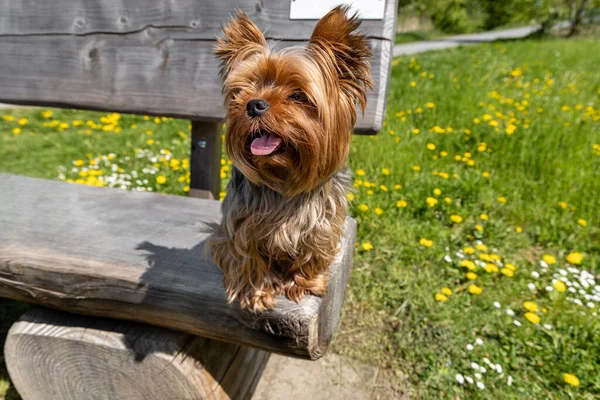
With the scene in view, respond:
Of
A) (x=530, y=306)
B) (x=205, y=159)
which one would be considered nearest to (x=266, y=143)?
(x=205, y=159)

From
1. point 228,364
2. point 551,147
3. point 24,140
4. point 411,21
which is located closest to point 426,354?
point 228,364

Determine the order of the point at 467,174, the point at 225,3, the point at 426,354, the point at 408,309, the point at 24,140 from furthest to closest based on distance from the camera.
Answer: the point at 24,140
the point at 467,174
the point at 408,309
the point at 426,354
the point at 225,3

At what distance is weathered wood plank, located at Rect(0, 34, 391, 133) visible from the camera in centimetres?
272

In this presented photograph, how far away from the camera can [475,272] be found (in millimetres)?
3264

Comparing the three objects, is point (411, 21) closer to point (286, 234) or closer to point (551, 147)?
point (551, 147)

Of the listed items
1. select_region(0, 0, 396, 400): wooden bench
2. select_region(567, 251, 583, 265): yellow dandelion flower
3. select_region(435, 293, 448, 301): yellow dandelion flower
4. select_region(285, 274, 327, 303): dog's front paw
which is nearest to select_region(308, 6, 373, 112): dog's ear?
select_region(285, 274, 327, 303): dog's front paw

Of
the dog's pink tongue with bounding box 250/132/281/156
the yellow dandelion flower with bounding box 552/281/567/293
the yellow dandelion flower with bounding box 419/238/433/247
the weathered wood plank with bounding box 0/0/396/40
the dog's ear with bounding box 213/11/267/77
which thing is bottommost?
the yellow dandelion flower with bounding box 552/281/567/293

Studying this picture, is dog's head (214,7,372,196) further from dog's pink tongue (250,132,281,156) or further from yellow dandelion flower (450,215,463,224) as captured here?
yellow dandelion flower (450,215,463,224)

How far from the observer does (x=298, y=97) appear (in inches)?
58.8

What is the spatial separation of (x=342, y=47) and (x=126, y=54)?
5.97ft

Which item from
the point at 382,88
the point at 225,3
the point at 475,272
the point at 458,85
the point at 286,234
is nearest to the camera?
the point at 286,234

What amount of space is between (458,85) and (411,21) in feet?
79.6

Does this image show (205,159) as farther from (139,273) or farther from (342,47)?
(342,47)

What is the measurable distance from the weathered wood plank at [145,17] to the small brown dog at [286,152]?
0.92 metres
